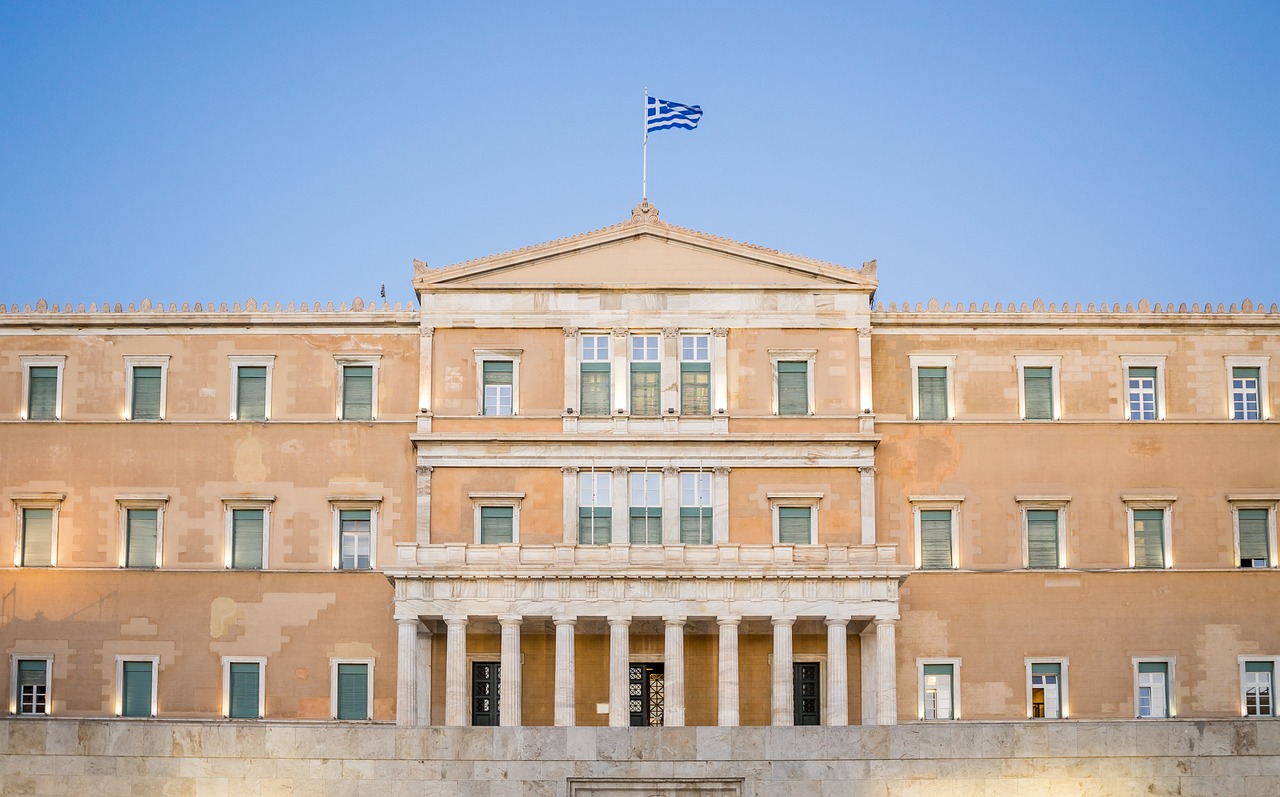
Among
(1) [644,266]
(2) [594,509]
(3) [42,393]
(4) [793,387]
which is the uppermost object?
(1) [644,266]

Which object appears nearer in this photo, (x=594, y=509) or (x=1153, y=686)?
(x=594, y=509)

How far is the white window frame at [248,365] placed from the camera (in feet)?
179

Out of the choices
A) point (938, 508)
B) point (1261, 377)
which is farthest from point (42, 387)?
point (1261, 377)

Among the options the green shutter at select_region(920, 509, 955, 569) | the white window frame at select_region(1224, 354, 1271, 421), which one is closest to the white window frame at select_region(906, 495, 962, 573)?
the green shutter at select_region(920, 509, 955, 569)

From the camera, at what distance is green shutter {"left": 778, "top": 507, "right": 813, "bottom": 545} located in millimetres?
52906

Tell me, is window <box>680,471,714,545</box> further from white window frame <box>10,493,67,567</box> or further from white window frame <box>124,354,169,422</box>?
white window frame <box>10,493,67,567</box>

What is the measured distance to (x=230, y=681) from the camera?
5269 centimetres

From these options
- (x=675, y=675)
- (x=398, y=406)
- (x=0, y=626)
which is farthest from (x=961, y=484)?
(x=0, y=626)

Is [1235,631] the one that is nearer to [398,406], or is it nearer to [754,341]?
[754,341]

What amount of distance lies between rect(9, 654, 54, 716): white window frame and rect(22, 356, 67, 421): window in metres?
7.23

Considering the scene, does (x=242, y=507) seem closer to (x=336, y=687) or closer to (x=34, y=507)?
(x=336, y=687)

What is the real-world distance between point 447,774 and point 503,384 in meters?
15.7

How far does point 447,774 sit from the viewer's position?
4116 cm

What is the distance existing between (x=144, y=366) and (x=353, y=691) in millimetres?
11992
